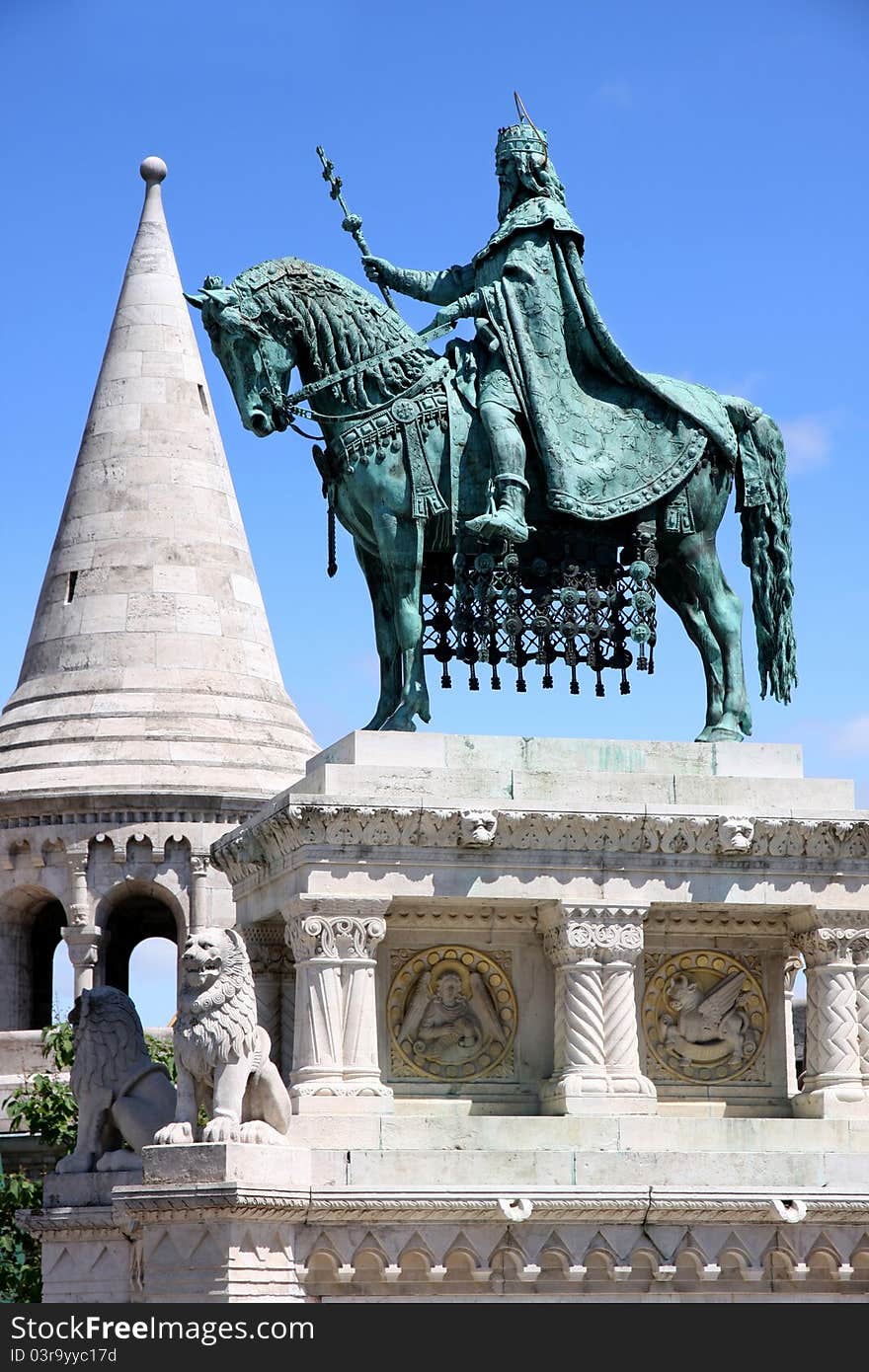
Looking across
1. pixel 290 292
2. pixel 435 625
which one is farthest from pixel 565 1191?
pixel 290 292

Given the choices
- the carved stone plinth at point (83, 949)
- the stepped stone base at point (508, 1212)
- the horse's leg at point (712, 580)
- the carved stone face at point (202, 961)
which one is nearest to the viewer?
the stepped stone base at point (508, 1212)

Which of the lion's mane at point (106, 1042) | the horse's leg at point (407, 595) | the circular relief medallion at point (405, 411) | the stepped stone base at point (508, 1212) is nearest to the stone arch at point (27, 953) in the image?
the lion's mane at point (106, 1042)

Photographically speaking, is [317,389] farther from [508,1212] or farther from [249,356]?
[508,1212]

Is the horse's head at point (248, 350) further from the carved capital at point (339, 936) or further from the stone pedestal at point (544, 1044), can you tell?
the carved capital at point (339, 936)

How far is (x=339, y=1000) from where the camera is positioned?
22016mm

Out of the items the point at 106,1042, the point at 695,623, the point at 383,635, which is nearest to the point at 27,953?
the point at 106,1042

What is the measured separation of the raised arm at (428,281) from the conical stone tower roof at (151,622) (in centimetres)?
2007

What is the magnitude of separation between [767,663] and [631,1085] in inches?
159

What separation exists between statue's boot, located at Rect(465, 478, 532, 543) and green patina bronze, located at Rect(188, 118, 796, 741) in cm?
2

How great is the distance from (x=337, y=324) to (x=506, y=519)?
226 cm

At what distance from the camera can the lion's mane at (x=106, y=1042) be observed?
77.4 feet

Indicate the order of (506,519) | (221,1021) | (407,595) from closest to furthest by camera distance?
(221,1021) → (506,519) → (407,595)

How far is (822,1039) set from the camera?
2291 centimetres

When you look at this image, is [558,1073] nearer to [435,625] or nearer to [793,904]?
[793,904]
